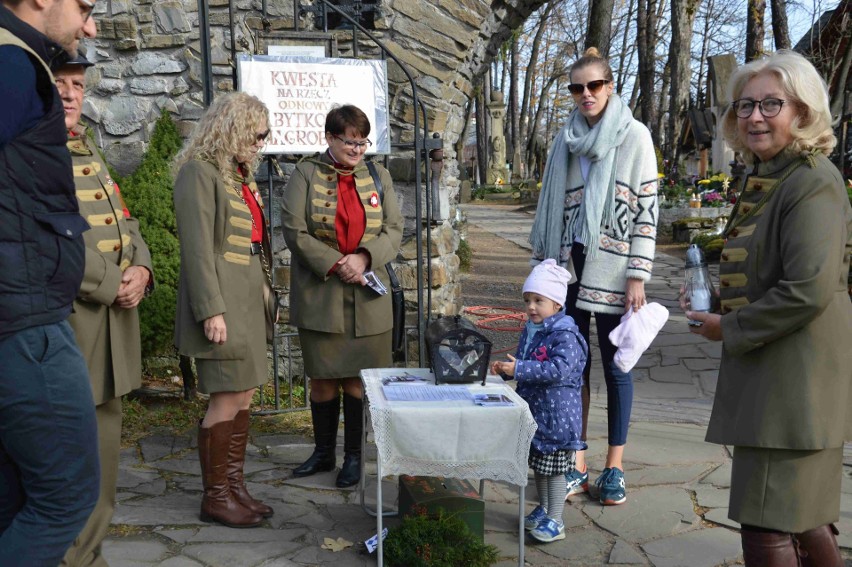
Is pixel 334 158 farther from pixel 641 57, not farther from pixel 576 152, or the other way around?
pixel 641 57

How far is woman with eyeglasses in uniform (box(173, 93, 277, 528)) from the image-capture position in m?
3.51

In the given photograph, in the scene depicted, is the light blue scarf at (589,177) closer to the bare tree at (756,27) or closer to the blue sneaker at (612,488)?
the blue sneaker at (612,488)

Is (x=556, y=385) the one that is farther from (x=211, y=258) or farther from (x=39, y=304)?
(x=39, y=304)

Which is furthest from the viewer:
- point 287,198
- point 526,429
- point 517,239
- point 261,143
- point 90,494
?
point 517,239

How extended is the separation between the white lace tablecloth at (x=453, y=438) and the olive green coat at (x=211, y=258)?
32.7 inches

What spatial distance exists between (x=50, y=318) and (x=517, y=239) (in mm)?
15454

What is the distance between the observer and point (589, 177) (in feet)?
12.8

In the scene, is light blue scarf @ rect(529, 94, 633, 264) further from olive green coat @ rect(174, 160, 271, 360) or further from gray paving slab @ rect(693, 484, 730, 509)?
olive green coat @ rect(174, 160, 271, 360)

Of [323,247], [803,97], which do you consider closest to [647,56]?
[323,247]

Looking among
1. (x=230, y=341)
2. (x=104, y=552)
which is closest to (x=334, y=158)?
(x=230, y=341)

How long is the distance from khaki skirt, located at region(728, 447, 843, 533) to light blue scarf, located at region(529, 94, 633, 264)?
63.4 inches

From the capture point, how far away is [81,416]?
2205mm

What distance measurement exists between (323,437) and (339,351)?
0.51m

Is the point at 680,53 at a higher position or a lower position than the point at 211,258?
higher
